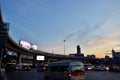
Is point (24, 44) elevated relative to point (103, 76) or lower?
elevated

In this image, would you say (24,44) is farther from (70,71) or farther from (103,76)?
(70,71)

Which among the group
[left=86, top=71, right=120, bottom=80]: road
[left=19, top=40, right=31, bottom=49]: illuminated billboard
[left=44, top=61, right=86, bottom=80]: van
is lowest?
[left=86, top=71, right=120, bottom=80]: road

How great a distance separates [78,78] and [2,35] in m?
9.20

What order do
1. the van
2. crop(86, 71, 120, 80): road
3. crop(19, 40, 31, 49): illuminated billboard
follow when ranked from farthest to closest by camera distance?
crop(19, 40, 31, 49): illuminated billboard < crop(86, 71, 120, 80): road < the van

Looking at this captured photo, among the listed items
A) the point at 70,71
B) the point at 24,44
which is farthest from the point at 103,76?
the point at 24,44

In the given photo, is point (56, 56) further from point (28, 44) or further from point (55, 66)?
point (55, 66)

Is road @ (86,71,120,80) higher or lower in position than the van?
lower

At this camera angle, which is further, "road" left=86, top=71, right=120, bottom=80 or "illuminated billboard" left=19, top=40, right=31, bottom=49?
"illuminated billboard" left=19, top=40, right=31, bottom=49

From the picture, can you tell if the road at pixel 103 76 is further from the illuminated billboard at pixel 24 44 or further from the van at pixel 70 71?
the illuminated billboard at pixel 24 44

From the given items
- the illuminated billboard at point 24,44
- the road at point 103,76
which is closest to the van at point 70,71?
the road at point 103,76

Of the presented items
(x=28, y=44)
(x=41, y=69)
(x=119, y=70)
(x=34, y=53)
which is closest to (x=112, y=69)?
(x=119, y=70)

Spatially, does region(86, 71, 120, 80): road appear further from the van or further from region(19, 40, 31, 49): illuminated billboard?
region(19, 40, 31, 49): illuminated billboard

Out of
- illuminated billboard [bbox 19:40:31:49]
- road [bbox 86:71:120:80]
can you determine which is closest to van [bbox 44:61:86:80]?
road [bbox 86:71:120:80]

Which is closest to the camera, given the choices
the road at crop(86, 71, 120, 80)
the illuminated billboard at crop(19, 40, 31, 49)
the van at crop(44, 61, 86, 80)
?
the van at crop(44, 61, 86, 80)
